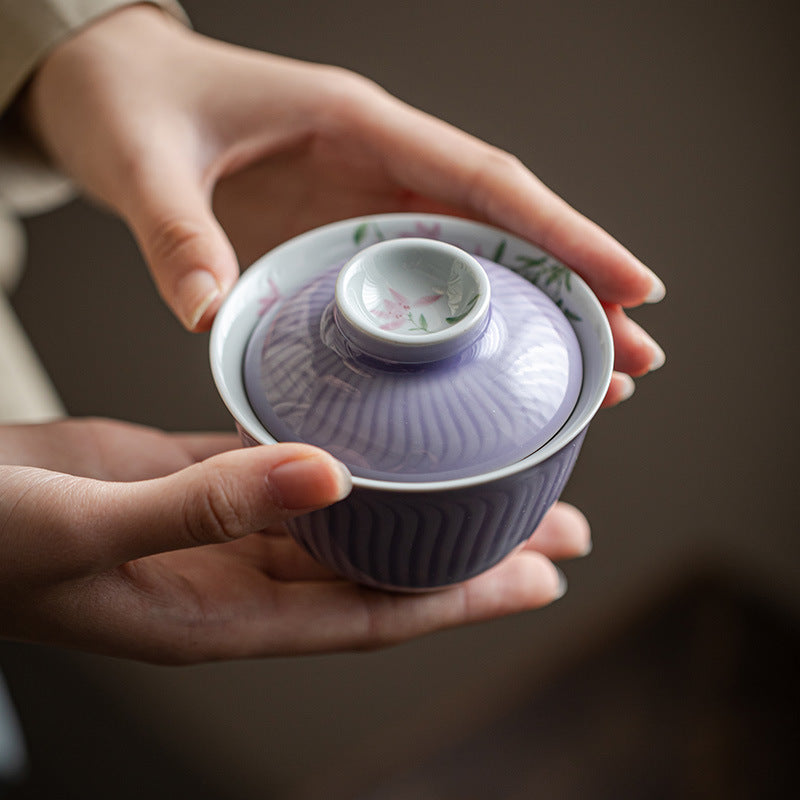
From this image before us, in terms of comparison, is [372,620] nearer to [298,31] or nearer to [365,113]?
[365,113]

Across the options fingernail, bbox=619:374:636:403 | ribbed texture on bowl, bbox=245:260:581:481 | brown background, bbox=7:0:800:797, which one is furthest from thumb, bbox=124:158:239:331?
brown background, bbox=7:0:800:797

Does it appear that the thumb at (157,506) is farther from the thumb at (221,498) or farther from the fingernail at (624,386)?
the fingernail at (624,386)

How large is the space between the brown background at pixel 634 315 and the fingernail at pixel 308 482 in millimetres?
1067

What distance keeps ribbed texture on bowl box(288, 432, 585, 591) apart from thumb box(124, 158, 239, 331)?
9.4 inches

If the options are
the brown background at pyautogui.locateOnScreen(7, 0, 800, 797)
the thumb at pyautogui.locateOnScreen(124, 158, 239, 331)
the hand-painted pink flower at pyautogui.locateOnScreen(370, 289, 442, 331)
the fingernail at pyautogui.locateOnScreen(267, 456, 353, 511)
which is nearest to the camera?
the fingernail at pyautogui.locateOnScreen(267, 456, 353, 511)

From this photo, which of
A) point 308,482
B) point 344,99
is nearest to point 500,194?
point 344,99

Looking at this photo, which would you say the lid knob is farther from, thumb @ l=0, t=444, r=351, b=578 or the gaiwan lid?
thumb @ l=0, t=444, r=351, b=578

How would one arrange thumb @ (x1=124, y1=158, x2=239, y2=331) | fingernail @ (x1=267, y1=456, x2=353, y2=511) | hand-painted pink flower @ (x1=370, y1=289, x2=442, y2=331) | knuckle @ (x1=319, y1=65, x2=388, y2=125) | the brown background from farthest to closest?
the brown background < knuckle @ (x1=319, y1=65, x2=388, y2=125) < thumb @ (x1=124, y1=158, x2=239, y2=331) < hand-painted pink flower @ (x1=370, y1=289, x2=442, y2=331) < fingernail @ (x1=267, y1=456, x2=353, y2=511)

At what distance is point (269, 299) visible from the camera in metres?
0.86

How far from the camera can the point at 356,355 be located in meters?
0.73

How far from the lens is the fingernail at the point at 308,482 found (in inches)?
24.4

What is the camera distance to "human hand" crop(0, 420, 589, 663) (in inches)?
25.5

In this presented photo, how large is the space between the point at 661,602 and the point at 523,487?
111 centimetres

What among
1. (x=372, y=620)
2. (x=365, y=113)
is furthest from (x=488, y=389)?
(x=365, y=113)
